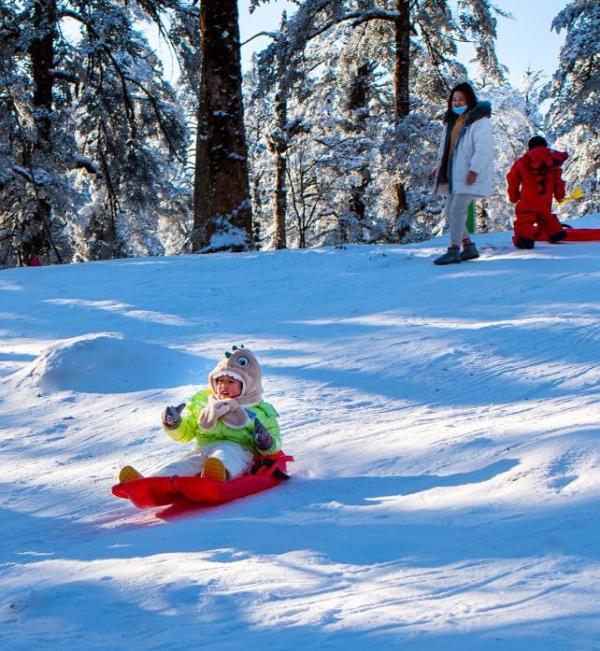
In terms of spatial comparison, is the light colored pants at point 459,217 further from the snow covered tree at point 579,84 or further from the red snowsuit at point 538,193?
the snow covered tree at point 579,84

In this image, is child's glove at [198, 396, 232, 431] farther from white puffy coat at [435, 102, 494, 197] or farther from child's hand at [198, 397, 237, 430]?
white puffy coat at [435, 102, 494, 197]

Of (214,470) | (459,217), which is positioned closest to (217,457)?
(214,470)

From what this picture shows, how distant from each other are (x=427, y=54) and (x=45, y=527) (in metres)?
15.2

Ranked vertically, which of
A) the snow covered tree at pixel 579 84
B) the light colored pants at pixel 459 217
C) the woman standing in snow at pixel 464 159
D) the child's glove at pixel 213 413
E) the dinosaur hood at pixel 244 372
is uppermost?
the snow covered tree at pixel 579 84

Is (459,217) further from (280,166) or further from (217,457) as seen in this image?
(280,166)

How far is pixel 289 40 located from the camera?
534 inches

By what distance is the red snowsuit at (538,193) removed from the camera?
8414mm

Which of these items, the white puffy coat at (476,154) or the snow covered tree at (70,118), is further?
the snow covered tree at (70,118)

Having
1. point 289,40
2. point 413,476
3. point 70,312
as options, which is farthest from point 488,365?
point 289,40

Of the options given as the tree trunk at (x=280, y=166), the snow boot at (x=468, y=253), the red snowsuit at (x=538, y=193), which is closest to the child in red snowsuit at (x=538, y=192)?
the red snowsuit at (x=538, y=193)

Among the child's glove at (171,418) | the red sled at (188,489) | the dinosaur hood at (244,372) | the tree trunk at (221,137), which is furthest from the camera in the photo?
the tree trunk at (221,137)

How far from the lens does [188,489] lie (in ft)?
11.6

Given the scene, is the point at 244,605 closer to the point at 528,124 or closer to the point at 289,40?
the point at 289,40

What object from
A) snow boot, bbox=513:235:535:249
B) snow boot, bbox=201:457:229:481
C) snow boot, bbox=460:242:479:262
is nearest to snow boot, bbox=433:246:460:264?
snow boot, bbox=460:242:479:262
